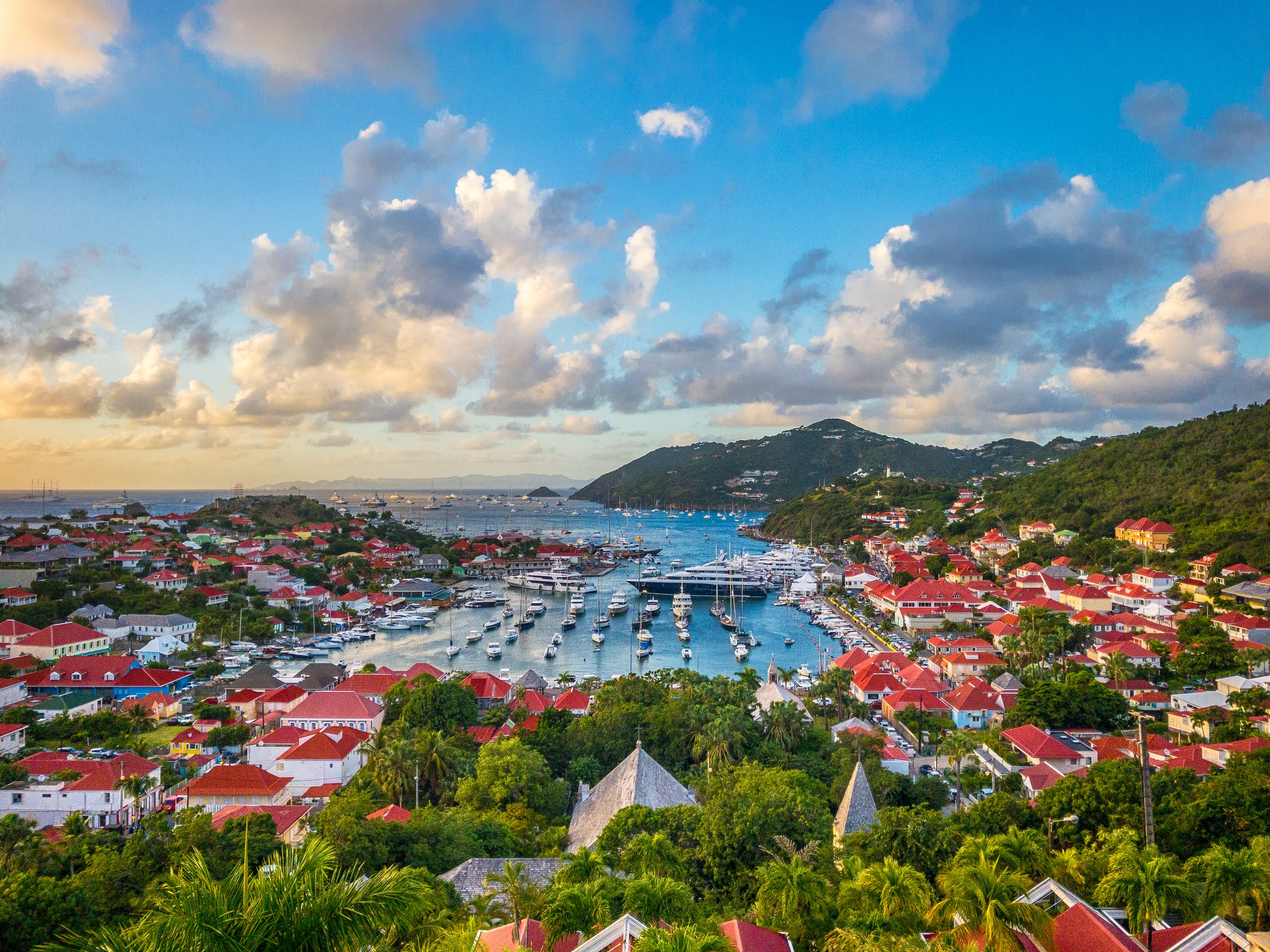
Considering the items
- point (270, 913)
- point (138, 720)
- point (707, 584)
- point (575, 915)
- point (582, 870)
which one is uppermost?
point (270, 913)

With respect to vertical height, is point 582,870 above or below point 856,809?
above

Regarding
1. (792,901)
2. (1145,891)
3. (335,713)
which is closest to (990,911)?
(792,901)

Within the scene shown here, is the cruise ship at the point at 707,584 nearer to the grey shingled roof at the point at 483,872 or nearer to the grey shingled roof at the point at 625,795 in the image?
the grey shingled roof at the point at 625,795

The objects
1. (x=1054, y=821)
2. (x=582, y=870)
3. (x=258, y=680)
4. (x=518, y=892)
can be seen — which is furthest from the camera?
(x=258, y=680)

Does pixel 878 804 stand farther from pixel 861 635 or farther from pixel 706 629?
pixel 706 629

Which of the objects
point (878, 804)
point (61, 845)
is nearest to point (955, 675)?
point (878, 804)

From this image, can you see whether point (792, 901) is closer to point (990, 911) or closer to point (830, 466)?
point (990, 911)
